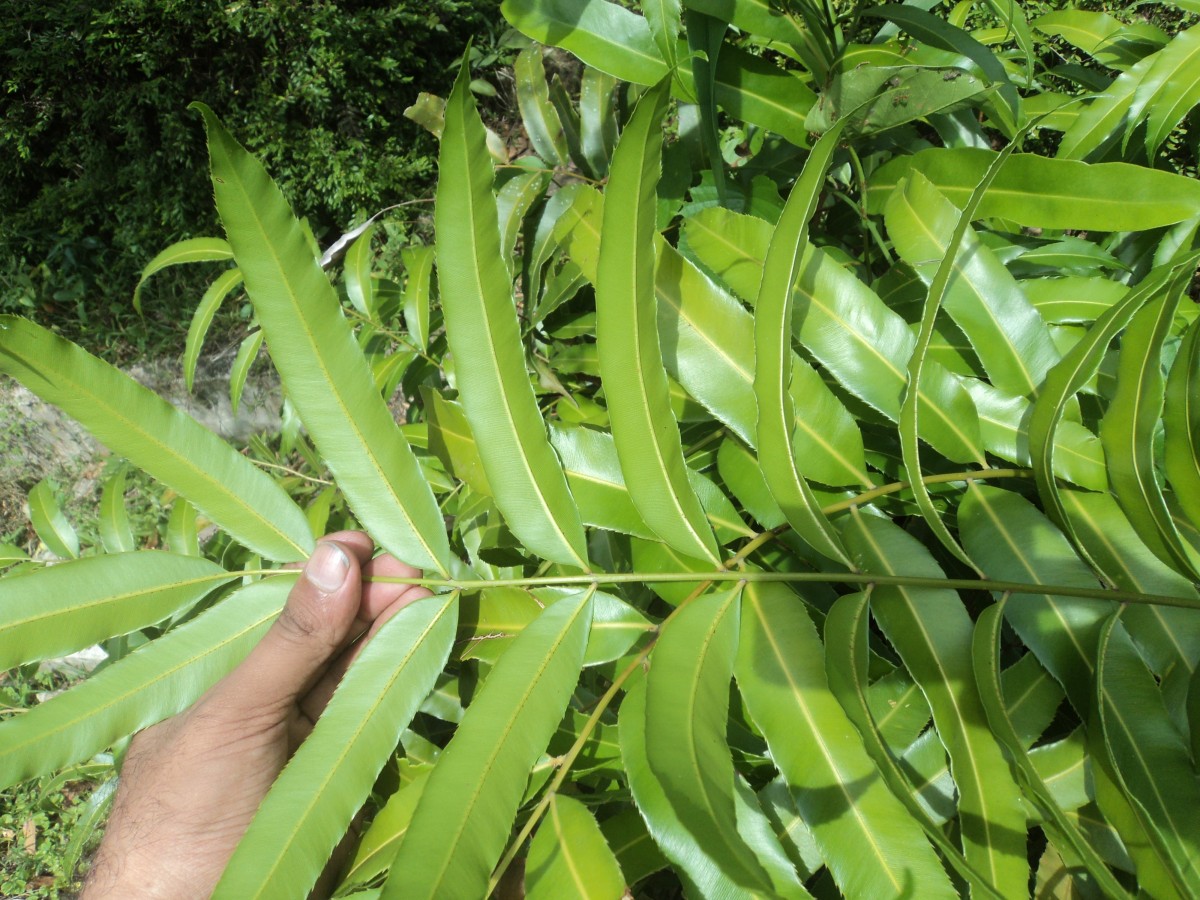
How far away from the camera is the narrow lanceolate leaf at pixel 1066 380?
66cm

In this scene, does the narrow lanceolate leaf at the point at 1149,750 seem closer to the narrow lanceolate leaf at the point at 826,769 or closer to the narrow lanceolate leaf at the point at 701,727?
the narrow lanceolate leaf at the point at 826,769

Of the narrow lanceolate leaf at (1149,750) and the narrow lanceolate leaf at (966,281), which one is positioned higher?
the narrow lanceolate leaf at (966,281)

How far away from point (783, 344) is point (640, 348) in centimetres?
13

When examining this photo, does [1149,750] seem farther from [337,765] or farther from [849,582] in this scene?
[337,765]

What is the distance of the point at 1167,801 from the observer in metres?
0.69

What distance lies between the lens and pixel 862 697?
2.12 feet

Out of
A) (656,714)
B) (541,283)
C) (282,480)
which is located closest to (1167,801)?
(656,714)

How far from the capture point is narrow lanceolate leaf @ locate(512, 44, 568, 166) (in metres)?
1.52

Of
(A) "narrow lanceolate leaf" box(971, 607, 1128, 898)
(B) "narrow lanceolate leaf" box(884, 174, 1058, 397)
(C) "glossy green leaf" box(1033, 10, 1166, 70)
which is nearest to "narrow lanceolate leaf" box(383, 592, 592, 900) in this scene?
(A) "narrow lanceolate leaf" box(971, 607, 1128, 898)

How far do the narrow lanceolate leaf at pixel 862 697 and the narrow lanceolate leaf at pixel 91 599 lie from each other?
0.62 meters

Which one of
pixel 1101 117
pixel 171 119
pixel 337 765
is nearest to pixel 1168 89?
pixel 1101 117

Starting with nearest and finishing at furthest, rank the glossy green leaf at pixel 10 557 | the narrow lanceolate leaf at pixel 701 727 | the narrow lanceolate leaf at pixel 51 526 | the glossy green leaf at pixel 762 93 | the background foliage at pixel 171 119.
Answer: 1. the narrow lanceolate leaf at pixel 701 727
2. the glossy green leaf at pixel 762 93
3. the glossy green leaf at pixel 10 557
4. the narrow lanceolate leaf at pixel 51 526
5. the background foliage at pixel 171 119

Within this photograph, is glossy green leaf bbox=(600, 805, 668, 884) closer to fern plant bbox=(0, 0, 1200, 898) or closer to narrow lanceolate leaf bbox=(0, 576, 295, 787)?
fern plant bbox=(0, 0, 1200, 898)

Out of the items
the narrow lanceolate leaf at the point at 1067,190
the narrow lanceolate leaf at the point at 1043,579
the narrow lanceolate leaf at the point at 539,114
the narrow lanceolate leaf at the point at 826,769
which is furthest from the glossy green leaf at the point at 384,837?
the narrow lanceolate leaf at the point at 539,114
